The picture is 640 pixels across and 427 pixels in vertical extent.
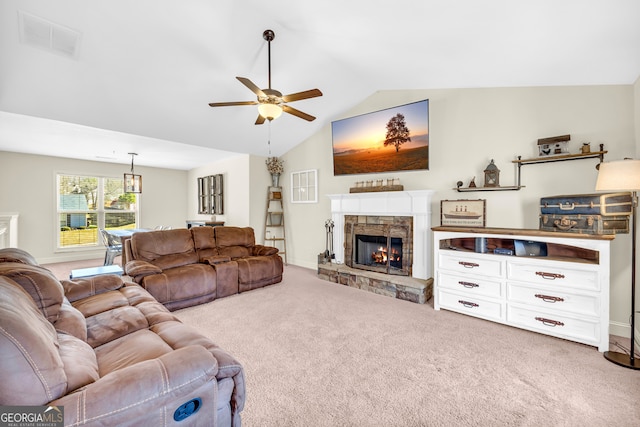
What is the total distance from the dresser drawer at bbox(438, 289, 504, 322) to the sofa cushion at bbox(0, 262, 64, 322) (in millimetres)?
3427

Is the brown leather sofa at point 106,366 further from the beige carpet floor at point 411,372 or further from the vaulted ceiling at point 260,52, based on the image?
the vaulted ceiling at point 260,52

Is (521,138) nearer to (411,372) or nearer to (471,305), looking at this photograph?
(471,305)

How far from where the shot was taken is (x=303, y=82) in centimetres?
367

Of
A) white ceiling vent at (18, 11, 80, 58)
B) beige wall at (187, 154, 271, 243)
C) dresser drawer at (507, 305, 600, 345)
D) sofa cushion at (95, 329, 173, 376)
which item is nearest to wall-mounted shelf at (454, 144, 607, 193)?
dresser drawer at (507, 305, 600, 345)

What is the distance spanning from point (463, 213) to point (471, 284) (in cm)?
92

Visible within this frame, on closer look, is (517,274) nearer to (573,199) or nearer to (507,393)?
(573,199)

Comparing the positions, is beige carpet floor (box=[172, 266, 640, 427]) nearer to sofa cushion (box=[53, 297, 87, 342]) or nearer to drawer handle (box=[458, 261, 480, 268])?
drawer handle (box=[458, 261, 480, 268])

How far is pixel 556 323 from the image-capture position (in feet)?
8.16

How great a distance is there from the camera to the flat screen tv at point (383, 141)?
3.86 meters

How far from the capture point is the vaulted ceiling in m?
2.19

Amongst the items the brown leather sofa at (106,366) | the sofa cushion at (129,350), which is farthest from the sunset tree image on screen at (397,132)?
the sofa cushion at (129,350)

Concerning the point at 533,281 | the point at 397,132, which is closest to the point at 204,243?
the point at 397,132

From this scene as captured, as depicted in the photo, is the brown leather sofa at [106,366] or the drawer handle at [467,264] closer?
the brown leather sofa at [106,366]

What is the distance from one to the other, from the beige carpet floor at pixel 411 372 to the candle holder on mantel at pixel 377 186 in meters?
1.81
